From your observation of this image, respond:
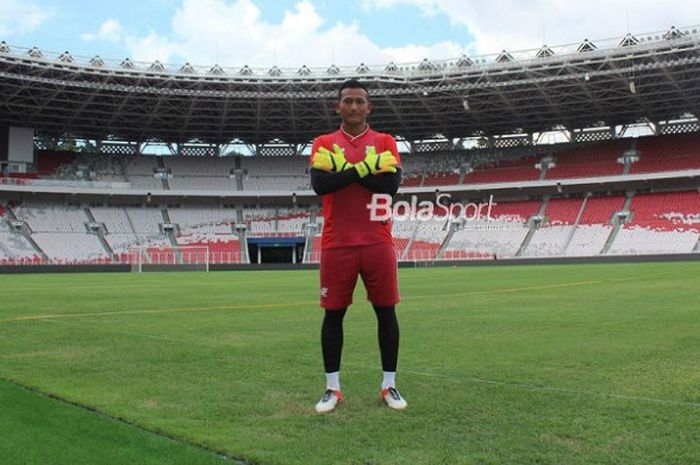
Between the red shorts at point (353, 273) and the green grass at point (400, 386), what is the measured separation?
71 cm

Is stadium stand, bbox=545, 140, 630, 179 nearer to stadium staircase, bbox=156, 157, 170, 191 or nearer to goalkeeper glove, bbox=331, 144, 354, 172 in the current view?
→ stadium staircase, bbox=156, 157, 170, 191

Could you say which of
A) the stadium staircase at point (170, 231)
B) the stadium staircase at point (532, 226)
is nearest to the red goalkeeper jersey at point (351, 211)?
the stadium staircase at point (532, 226)

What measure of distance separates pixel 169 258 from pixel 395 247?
2979 cm

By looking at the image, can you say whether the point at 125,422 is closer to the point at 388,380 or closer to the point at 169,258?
the point at 388,380

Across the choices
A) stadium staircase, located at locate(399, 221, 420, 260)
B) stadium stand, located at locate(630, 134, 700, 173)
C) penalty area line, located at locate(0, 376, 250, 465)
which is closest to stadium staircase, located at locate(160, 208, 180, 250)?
stadium staircase, located at locate(399, 221, 420, 260)

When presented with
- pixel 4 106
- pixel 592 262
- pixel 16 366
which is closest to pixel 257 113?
pixel 4 106

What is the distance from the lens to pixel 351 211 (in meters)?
4.85

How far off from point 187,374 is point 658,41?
42.6m

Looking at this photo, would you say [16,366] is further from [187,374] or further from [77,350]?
[187,374]

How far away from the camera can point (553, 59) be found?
4312cm

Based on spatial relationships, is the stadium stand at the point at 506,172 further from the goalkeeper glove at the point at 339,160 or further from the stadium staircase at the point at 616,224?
the goalkeeper glove at the point at 339,160

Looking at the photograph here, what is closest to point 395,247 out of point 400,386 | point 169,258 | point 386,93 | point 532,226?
point 400,386

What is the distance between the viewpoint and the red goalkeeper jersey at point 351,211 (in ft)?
15.8

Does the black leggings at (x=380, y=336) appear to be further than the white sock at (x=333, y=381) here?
Yes
